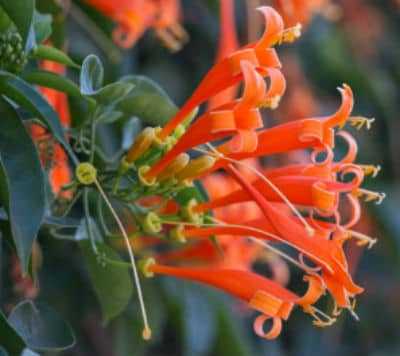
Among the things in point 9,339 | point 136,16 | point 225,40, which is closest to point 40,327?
point 9,339

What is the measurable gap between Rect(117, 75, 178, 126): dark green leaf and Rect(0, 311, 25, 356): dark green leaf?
0.28 metres

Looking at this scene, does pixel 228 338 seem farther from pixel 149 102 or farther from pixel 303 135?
pixel 303 135

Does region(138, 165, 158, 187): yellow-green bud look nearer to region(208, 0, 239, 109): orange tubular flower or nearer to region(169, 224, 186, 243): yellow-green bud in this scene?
region(169, 224, 186, 243): yellow-green bud

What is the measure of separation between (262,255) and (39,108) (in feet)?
3.24

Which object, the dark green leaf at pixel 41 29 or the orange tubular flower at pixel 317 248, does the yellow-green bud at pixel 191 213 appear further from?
the dark green leaf at pixel 41 29

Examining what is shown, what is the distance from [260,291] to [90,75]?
26 cm

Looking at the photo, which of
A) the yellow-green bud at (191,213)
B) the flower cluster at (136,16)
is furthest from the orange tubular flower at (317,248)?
the flower cluster at (136,16)

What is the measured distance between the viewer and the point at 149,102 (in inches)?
43.3

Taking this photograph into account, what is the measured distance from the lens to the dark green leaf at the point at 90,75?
0.96 m

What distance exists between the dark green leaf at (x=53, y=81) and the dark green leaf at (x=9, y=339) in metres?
0.22

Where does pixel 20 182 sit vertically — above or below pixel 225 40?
above

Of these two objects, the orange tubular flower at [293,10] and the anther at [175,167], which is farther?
the orange tubular flower at [293,10]

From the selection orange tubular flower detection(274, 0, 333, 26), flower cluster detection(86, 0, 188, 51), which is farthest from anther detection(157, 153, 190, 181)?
orange tubular flower detection(274, 0, 333, 26)

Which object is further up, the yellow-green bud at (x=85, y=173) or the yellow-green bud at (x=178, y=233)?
the yellow-green bud at (x=85, y=173)
